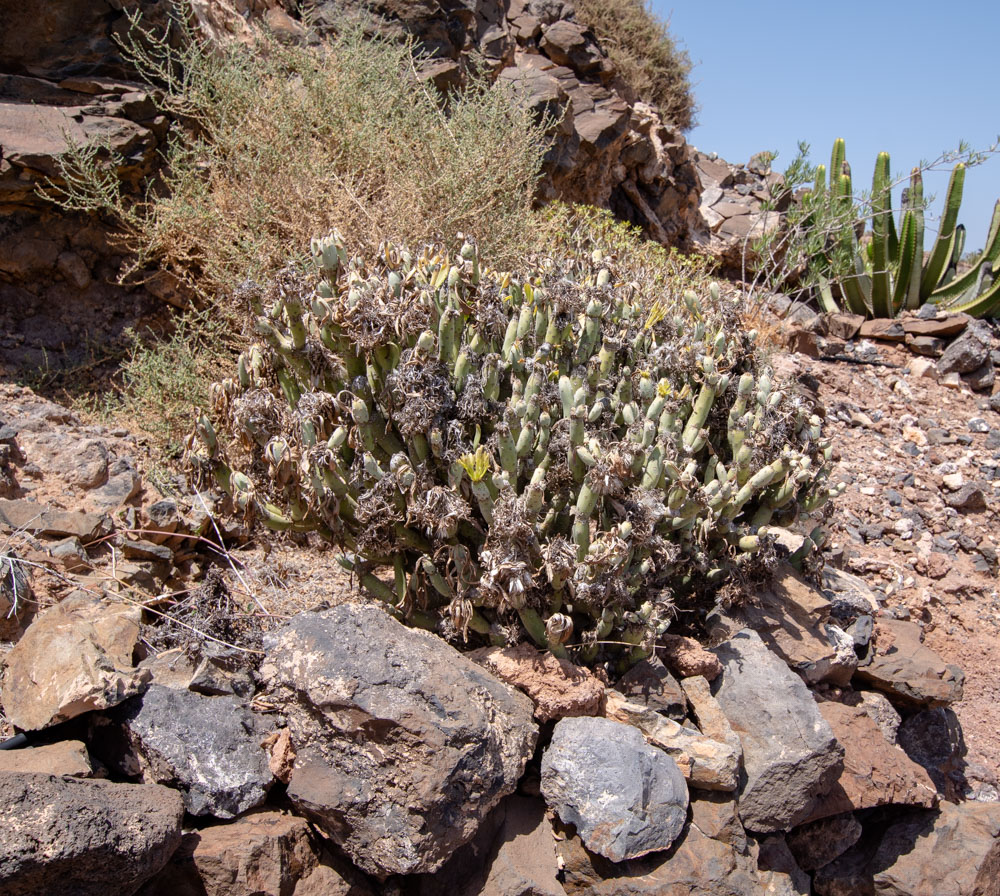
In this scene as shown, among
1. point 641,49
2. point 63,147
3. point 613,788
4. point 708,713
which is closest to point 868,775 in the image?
point 708,713

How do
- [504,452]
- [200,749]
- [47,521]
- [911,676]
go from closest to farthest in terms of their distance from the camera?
[200,749] → [504,452] → [47,521] → [911,676]

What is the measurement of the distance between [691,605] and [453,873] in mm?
1484

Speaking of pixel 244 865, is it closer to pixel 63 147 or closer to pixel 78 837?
pixel 78 837

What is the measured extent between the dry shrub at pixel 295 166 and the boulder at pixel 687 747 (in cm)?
339

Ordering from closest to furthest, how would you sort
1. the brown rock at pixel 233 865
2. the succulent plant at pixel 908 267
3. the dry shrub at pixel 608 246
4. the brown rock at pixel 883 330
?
the brown rock at pixel 233 865 → the dry shrub at pixel 608 246 → the brown rock at pixel 883 330 → the succulent plant at pixel 908 267

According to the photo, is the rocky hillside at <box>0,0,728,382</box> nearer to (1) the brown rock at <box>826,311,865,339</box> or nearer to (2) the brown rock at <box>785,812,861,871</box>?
(1) the brown rock at <box>826,311,865,339</box>

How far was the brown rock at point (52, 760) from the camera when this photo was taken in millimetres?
2154

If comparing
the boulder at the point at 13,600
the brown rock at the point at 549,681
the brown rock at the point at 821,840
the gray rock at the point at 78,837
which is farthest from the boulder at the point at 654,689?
the boulder at the point at 13,600

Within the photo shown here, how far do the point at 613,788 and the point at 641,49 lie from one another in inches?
493

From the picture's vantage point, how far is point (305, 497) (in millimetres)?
2768

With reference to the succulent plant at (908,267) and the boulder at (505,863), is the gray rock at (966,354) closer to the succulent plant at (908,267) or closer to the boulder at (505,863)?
the succulent plant at (908,267)

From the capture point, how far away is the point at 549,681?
2582 millimetres

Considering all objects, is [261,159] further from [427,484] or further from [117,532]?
[427,484]

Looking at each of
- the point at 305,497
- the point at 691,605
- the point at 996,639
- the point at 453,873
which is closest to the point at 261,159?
the point at 305,497
